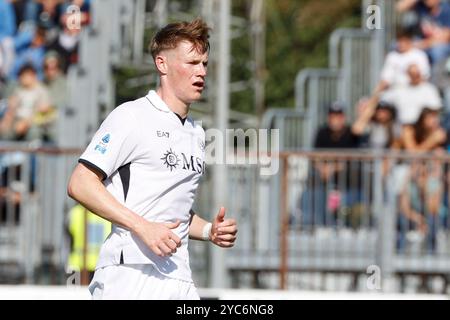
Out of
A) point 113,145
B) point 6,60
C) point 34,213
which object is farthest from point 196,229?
point 6,60

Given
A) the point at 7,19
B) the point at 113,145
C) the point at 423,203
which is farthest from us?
the point at 7,19

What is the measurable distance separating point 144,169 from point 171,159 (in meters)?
0.14

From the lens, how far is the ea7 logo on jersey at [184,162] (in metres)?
5.63

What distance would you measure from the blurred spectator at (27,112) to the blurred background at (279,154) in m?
0.02

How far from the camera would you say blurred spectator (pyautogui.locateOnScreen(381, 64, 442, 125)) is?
13.0m

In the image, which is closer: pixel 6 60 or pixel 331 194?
pixel 331 194

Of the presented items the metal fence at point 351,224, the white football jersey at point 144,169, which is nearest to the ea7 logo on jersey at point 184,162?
the white football jersey at point 144,169

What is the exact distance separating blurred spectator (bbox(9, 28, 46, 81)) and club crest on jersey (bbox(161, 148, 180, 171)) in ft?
27.0

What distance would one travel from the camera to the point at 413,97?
13.2 meters

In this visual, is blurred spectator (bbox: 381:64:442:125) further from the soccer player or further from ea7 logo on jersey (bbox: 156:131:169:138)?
ea7 logo on jersey (bbox: 156:131:169:138)

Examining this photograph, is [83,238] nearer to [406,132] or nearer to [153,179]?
[406,132]

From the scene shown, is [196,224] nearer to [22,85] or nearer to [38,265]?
[38,265]

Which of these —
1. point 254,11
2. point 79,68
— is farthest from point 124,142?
point 254,11

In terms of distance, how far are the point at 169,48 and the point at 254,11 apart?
34.3ft
